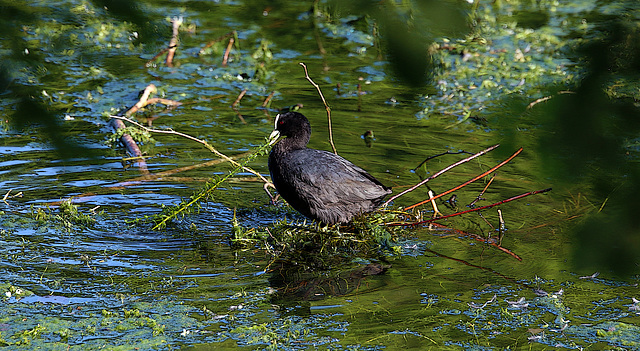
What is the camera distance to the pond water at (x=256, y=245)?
1497mm

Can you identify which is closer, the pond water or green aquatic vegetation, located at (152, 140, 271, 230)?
the pond water

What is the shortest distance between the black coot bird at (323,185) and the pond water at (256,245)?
387mm

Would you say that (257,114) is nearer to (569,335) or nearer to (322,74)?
(322,74)

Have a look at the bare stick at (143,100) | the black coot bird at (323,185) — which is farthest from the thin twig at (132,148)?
the black coot bird at (323,185)

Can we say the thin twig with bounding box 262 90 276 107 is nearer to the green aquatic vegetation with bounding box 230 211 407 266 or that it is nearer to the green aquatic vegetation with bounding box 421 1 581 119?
the green aquatic vegetation with bounding box 421 1 581 119

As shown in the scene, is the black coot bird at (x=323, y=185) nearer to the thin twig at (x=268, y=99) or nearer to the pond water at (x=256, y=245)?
the pond water at (x=256, y=245)

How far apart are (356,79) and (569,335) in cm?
639

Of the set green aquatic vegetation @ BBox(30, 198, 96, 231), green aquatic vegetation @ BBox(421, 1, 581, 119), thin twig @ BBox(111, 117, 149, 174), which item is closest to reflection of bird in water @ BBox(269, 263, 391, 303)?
green aquatic vegetation @ BBox(30, 198, 96, 231)

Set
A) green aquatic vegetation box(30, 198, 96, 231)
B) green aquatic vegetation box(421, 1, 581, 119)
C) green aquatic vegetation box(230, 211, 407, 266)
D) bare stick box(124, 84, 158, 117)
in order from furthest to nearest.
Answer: green aquatic vegetation box(421, 1, 581, 119)
bare stick box(124, 84, 158, 117)
green aquatic vegetation box(30, 198, 96, 231)
green aquatic vegetation box(230, 211, 407, 266)

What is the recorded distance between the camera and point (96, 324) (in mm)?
3904

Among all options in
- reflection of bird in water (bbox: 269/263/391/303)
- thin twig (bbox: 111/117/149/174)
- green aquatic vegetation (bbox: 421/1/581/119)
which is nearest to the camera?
reflection of bird in water (bbox: 269/263/391/303)

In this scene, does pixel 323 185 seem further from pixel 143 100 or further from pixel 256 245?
pixel 143 100

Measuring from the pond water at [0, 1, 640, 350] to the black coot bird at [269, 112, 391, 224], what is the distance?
39 cm

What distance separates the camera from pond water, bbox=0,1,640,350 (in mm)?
1497
